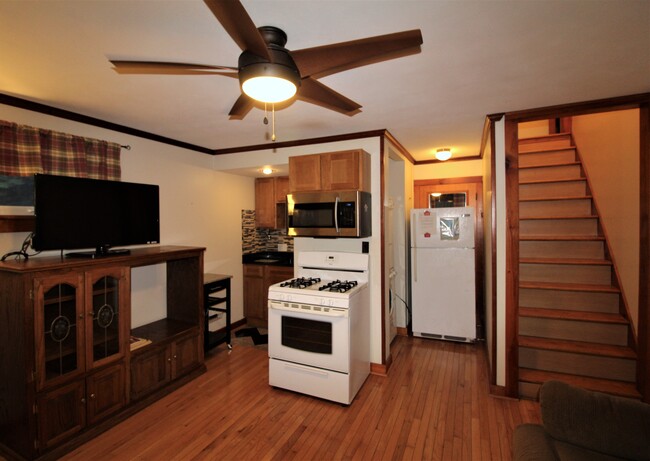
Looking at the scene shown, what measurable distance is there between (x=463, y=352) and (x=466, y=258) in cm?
109

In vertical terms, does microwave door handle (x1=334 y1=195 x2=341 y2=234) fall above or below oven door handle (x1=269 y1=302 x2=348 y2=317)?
above

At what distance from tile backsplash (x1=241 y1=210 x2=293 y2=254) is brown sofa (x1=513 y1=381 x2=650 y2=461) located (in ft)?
12.3

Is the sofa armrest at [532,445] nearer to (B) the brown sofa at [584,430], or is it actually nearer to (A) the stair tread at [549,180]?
(B) the brown sofa at [584,430]

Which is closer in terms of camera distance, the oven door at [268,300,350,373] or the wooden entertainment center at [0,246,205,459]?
the wooden entertainment center at [0,246,205,459]

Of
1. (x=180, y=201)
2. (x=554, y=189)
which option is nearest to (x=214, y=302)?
(x=180, y=201)

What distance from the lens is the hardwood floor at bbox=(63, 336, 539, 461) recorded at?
2156 millimetres

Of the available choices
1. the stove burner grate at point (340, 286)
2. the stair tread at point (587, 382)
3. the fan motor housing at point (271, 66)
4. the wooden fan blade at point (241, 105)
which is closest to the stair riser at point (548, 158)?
the stair tread at point (587, 382)

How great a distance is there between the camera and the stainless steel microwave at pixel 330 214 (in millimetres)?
2938

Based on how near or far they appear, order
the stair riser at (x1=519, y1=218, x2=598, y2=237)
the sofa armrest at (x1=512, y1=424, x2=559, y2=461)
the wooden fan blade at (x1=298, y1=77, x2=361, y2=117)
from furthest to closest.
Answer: the stair riser at (x1=519, y1=218, x2=598, y2=237) < the wooden fan blade at (x1=298, y1=77, x2=361, y2=117) < the sofa armrest at (x1=512, y1=424, x2=559, y2=461)

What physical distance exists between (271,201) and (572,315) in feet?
12.3

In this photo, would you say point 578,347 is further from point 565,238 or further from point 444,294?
point 444,294

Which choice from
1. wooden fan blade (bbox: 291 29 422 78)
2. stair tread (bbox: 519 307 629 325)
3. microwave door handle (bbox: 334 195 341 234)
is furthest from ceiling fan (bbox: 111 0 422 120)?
stair tread (bbox: 519 307 629 325)

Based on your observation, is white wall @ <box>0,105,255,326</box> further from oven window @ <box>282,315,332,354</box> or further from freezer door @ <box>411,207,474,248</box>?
freezer door @ <box>411,207,474,248</box>

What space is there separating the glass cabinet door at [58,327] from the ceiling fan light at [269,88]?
72.6 inches
